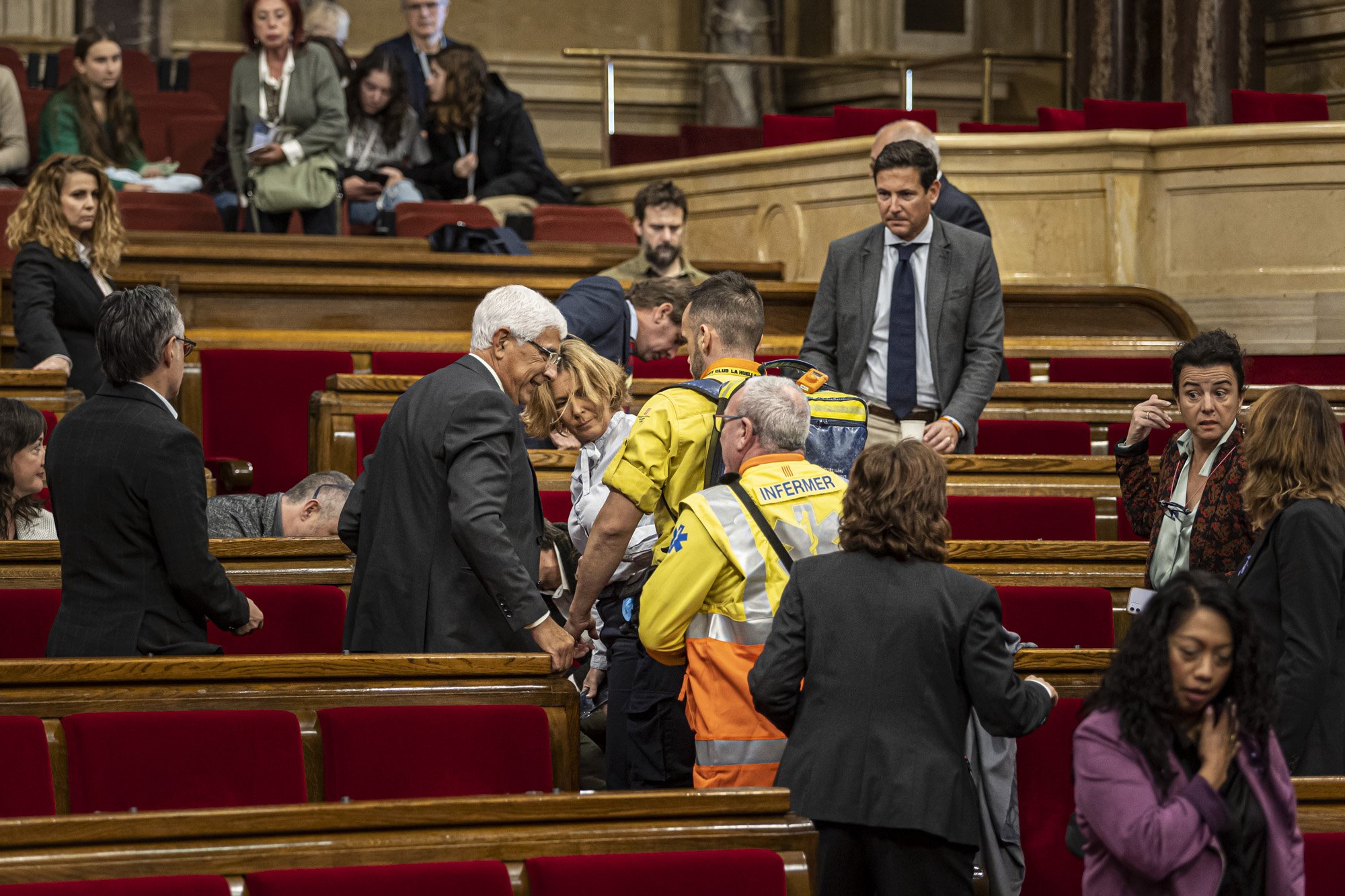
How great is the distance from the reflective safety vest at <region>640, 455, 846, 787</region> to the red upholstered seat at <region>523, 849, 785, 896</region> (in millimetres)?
509

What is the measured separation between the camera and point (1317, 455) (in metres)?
2.57

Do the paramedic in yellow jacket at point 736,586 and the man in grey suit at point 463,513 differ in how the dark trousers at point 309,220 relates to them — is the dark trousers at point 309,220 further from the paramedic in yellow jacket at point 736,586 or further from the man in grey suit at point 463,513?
the paramedic in yellow jacket at point 736,586

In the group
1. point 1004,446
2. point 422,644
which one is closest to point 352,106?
point 1004,446

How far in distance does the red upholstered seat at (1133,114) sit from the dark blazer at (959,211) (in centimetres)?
303

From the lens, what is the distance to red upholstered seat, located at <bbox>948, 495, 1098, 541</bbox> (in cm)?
402

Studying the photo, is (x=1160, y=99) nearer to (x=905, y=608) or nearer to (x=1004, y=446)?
(x=1004, y=446)

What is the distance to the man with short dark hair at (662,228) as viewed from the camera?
197 inches

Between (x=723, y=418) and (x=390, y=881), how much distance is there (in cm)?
99

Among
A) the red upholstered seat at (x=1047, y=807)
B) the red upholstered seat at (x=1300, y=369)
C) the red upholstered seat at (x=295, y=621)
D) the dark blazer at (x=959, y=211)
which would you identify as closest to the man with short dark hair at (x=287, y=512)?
the red upholstered seat at (x=295, y=621)

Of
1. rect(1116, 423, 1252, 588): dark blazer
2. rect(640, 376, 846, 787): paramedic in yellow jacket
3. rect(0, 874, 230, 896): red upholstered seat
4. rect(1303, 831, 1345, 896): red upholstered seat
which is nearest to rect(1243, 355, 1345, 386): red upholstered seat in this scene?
rect(1116, 423, 1252, 588): dark blazer

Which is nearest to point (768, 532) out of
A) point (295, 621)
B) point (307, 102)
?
point (295, 621)

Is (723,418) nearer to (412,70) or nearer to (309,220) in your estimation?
(309,220)

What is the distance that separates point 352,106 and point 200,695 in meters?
5.01

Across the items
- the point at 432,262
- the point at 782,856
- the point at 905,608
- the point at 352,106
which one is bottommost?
the point at 782,856
